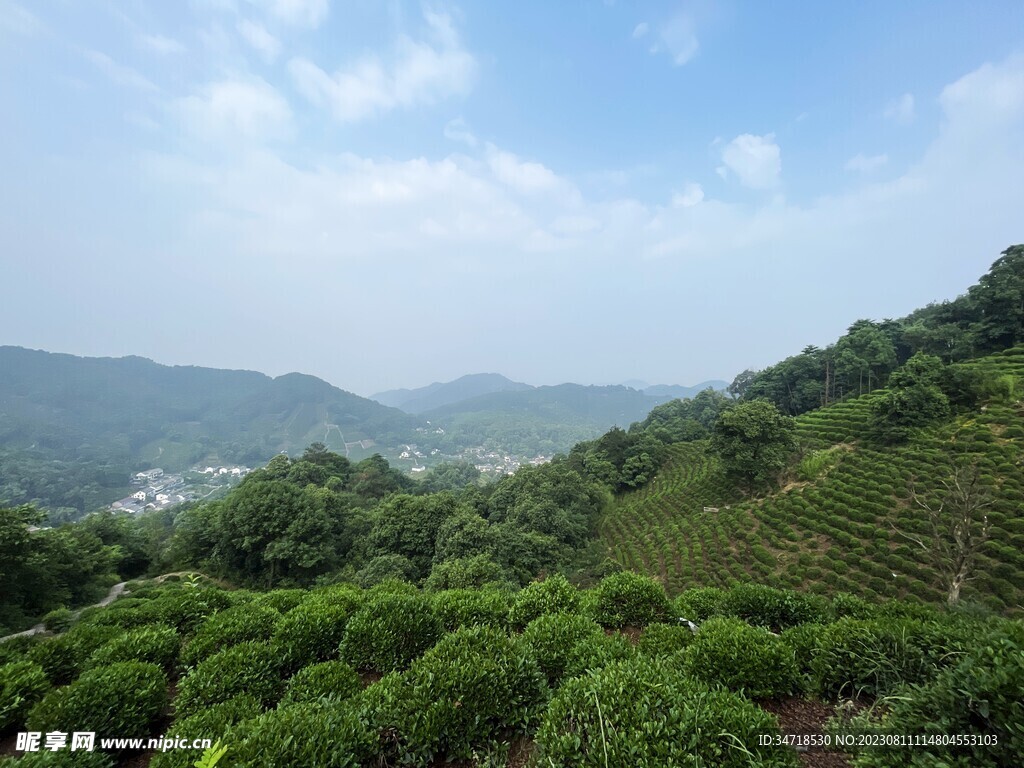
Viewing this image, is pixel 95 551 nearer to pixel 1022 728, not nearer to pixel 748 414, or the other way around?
pixel 1022 728

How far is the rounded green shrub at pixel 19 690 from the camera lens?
4184 mm

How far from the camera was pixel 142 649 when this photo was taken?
5.16m

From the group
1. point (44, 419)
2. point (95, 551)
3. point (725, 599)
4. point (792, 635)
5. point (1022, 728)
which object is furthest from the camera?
point (44, 419)

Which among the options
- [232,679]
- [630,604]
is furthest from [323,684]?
[630,604]

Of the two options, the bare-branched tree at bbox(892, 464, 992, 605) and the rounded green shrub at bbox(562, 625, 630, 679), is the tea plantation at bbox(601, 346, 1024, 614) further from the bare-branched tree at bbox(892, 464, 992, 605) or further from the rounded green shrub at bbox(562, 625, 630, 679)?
the rounded green shrub at bbox(562, 625, 630, 679)

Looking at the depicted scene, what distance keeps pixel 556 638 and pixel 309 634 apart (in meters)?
3.70

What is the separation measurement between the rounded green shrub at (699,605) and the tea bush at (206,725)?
6296 millimetres

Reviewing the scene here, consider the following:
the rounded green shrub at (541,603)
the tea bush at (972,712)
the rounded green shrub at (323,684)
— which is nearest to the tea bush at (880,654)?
the tea bush at (972,712)

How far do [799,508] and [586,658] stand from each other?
81.2 feet

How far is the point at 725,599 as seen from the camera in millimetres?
6242

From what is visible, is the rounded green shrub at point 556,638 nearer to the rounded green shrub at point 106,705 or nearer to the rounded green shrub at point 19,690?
the rounded green shrub at point 106,705

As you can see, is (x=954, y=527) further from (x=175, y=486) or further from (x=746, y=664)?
(x=175, y=486)

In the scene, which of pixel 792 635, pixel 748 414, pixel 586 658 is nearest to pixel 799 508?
pixel 748 414

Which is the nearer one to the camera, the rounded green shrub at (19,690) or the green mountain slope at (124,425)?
the rounded green shrub at (19,690)
